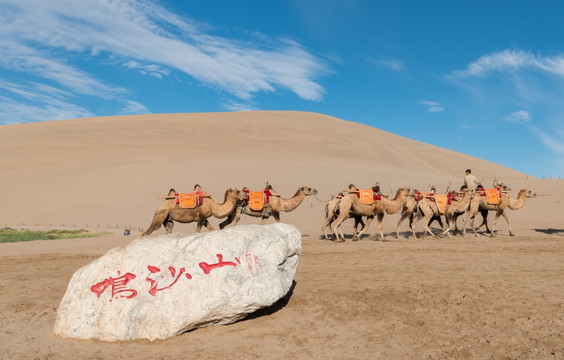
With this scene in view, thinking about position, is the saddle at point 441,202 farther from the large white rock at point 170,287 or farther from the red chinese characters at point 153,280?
the red chinese characters at point 153,280

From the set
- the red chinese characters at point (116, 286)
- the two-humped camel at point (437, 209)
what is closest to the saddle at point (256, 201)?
the two-humped camel at point (437, 209)

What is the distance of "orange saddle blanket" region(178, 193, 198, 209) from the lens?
13.5m

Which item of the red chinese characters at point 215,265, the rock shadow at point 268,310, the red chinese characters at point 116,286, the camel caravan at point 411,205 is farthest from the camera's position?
the camel caravan at point 411,205

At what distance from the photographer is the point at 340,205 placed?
15672 mm

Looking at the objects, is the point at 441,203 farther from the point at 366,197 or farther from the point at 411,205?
the point at 366,197

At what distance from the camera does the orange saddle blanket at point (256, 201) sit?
14820 millimetres

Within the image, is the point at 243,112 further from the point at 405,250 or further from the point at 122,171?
the point at 405,250

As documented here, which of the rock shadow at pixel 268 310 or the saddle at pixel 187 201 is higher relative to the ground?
the saddle at pixel 187 201

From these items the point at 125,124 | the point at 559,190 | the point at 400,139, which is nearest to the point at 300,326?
the point at 559,190

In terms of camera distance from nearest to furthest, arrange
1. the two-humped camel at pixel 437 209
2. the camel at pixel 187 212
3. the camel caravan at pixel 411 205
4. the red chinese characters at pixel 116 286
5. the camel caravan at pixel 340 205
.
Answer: the red chinese characters at pixel 116 286, the camel at pixel 187 212, the camel caravan at pixel 340 205, the camel caravan at pixel 411 205, the two-humped camel at pixel 437 209

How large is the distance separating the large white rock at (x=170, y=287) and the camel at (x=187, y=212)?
273 inches

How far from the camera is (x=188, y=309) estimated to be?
575 cm

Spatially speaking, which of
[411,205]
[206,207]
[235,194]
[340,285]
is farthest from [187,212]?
[411,205]

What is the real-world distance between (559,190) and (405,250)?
1782cm
